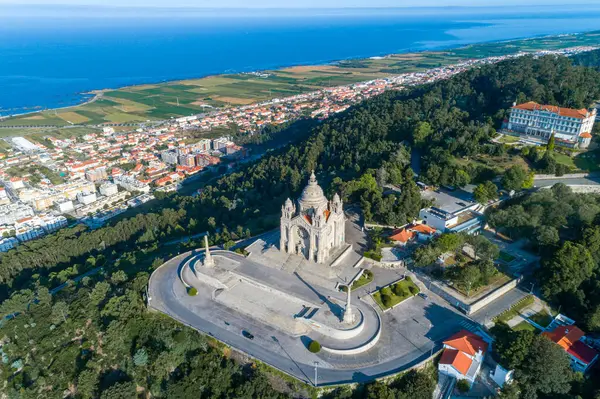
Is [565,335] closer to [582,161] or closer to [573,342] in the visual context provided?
[573,342]

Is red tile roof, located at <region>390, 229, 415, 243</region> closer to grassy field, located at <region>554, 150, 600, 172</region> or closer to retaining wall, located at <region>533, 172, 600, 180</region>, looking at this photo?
retaining wall, located at <region>533, 172, 600, 180</region>

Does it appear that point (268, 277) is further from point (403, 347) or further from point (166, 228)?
point (166, 228)

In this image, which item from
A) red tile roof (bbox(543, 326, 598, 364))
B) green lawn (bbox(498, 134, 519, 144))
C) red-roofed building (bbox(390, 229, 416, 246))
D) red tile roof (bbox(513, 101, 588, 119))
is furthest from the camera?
green lawn (bbox(498, 134, 519, 144))

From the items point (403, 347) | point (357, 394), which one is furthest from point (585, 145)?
point (357, 394)

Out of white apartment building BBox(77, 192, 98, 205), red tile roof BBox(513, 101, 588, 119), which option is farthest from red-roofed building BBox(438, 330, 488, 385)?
white apartment building BBox(77, 192, 98, 205)

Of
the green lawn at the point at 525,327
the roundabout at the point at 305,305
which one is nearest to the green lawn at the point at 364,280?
the roundabout at the point at 305,305

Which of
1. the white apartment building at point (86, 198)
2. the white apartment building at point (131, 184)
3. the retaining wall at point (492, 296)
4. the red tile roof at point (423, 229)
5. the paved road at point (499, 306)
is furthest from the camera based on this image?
the white apartment building at point (131, 184)

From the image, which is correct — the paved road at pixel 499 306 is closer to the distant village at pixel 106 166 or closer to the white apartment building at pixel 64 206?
the distant village at pixel 106 166
